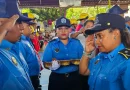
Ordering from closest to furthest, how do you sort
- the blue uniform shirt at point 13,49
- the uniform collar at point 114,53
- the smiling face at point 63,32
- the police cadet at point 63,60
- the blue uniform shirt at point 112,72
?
the blue uniform shirt at point 112,72
the uniform collar at point 114,53
the blue uniform shirt at point 13,49
the police cadet at point 63,60
the smiling face at point 63,32

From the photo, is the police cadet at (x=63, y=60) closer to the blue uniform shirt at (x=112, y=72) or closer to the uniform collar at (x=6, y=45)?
the uniform collar at (x=6, y=45)

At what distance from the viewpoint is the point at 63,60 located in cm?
408

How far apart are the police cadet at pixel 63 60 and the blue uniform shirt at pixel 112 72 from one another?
66.6 inches

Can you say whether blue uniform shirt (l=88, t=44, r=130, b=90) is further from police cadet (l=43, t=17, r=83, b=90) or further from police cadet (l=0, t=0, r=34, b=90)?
police cadet (l=43, t=17, r=83, b=90)

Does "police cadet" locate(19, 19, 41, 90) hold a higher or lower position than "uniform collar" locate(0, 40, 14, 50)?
lower

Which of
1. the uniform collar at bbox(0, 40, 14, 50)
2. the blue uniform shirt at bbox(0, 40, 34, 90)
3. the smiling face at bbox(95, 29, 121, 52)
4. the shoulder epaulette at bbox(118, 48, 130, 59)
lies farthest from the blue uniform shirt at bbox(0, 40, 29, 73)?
the shoulder epaulette at bbox(118, 48, 130, 59)

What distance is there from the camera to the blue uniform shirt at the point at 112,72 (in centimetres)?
204

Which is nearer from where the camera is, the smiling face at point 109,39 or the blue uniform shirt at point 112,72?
the blue uniform shirt at point 112,72

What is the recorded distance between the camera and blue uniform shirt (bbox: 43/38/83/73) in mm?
4105

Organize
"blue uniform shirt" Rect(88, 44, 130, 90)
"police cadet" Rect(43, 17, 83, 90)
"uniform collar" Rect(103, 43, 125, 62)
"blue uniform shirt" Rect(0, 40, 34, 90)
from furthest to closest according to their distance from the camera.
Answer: "police cadet" Rect(43, 17, 83, 90) < "uniform collar" Rect(103, 43, 125, 62) < "blue uniform shirt" Rect(88, 44, 130, 90) < "blue uniform shirt" Rect(0, 40, 34, 90)

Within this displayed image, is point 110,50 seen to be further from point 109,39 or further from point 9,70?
point 9,70

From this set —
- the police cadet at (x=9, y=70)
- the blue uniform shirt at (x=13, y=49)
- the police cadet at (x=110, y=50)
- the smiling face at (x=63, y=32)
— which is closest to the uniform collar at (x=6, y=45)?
the blue uniform shirt at (x=13, y=49)

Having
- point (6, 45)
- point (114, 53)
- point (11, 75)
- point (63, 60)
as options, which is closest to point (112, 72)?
point (114, 53)

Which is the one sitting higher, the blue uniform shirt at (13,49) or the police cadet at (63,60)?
the blue uniform shirt at (13,49)
